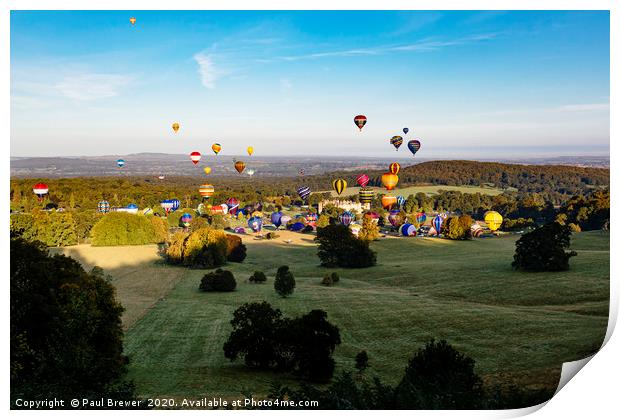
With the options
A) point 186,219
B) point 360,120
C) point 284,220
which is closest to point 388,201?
point 284,220

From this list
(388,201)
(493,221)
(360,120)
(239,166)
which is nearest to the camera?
(360,120)

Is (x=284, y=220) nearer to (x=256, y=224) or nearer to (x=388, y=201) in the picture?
(x=256, y=224)

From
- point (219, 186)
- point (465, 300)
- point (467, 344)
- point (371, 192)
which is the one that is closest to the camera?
point (467, 344)

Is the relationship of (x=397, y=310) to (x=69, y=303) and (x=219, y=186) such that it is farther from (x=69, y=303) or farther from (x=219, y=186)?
(x=219, y=186)

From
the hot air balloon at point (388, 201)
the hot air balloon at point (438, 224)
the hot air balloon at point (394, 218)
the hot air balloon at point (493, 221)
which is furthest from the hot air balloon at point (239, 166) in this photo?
the hot air balloon at point (493, 221)

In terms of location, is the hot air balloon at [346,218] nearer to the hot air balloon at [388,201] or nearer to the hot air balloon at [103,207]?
the hot air balloon at [388,201]
